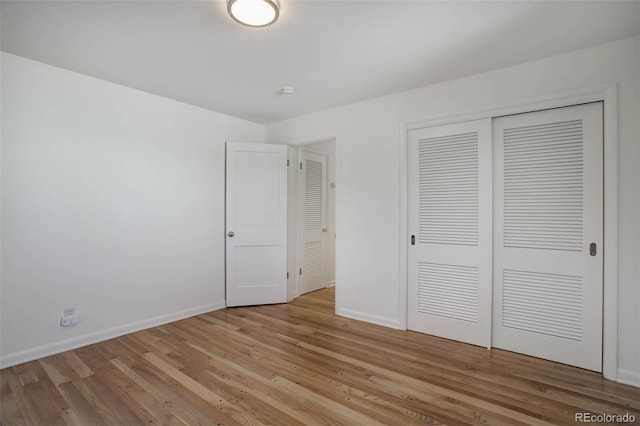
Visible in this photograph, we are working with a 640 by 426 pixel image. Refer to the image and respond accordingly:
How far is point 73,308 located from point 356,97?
3420 millimetres

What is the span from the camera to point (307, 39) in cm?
229

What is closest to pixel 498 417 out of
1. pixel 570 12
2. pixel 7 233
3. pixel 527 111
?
pixel 527 111

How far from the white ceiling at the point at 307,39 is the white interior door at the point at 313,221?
1.74 meters

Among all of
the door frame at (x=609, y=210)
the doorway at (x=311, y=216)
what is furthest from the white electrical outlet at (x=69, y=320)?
the door frame at (x=609, y=210)

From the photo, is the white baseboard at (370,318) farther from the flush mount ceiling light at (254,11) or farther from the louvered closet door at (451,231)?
the flush mount ceiling light at (254,11)

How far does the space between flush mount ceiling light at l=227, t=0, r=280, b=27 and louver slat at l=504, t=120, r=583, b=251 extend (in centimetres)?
219

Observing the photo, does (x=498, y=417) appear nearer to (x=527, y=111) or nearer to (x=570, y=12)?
(x=527, y=111)

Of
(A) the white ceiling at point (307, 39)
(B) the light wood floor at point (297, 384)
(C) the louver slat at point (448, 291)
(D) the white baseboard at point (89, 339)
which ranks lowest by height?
(B) the light wood floor at point (297, 384)

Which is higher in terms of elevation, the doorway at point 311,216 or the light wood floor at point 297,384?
the doorway at point 311,216

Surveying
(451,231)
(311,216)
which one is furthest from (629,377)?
(311,216)

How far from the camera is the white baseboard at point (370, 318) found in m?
3.35

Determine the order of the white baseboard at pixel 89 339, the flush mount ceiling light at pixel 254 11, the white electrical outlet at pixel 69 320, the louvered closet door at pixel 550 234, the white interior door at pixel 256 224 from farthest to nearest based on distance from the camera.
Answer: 1. the white interior door at pixel 256 224
2. the white electrical outlet at pixel 69 320
3. the white baseboard at pixel 89 339
4. the louvered closet door at pixel 550 234
5. the flush mount ceiling light at pixel 254 11

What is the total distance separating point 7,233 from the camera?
8.20 feet

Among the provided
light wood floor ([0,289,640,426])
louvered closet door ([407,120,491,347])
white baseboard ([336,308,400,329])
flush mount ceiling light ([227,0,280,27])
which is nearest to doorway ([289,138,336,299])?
white baseboard ([336,308,400,329])
